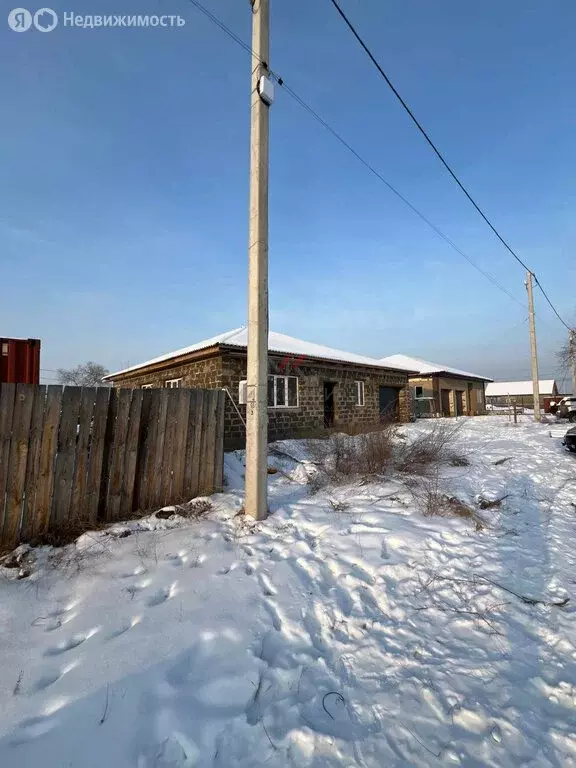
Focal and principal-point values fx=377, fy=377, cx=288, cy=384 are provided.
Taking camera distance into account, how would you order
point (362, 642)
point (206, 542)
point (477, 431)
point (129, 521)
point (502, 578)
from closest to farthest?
point (362, 642) → point (502, 578) → point (206, 542) → point (129, 521) → point (477, 431)

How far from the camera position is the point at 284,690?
219 centimetres

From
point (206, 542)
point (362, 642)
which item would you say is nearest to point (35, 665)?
point (206, 542)

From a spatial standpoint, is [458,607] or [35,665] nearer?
[35,665]

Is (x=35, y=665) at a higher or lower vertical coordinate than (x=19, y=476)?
lower

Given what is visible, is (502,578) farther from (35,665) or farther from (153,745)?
(35,665)

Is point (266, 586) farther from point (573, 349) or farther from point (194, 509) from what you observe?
point (573, 349)

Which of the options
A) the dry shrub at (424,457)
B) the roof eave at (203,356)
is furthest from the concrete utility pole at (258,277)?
the roof eave at (203,356)

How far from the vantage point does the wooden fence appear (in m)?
4.14

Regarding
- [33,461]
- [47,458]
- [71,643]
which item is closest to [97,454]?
[47,458]

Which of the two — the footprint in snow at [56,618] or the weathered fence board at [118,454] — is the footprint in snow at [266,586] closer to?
the footprint in snow at [56,618]

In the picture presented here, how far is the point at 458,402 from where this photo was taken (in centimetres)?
3008

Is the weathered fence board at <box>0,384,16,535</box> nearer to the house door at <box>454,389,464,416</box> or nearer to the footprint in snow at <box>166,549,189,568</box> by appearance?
the footprint in snow at <box>166,549,189,568</box>

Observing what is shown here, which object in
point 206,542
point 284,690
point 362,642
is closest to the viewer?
point 284,690

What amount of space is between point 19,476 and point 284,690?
3.59 meters
